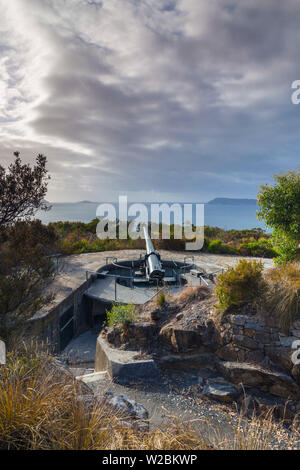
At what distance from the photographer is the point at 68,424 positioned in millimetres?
2617

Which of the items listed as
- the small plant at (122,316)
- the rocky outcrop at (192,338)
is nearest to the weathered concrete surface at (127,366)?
the rocky outcrop at (192,338)

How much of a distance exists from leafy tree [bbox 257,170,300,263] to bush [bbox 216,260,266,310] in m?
2.23

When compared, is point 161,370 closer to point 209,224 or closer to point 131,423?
point 131,423

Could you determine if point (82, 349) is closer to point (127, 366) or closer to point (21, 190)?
point (127, 366)

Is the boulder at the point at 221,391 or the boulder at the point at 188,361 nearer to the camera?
the boulder at the point at 221,391

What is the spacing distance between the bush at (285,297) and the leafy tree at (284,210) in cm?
184

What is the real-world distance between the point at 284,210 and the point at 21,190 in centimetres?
597

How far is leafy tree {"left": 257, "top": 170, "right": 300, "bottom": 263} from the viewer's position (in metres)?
6.71

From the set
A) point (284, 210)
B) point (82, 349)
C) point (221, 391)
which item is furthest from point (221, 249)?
point (221, 391)

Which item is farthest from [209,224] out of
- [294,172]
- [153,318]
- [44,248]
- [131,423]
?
[131,423]

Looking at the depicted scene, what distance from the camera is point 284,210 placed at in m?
6.80

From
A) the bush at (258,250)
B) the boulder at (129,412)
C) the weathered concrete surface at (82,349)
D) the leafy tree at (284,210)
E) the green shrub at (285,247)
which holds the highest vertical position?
the leafy tree at (284,210)

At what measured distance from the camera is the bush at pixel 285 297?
4656mm

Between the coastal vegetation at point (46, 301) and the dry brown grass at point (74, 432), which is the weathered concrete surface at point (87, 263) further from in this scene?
the dry brown grass at point (74, 432)
